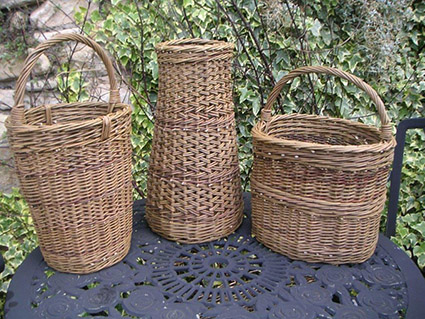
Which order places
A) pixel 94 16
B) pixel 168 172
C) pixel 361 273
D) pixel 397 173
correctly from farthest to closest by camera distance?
A: pixel 94 16 < pixel 397 173 < pixel 168 172 < pixel 361 273

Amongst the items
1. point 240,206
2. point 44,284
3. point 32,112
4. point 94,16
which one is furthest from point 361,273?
point 94,16

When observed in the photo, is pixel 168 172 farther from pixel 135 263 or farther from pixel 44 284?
pixel 44 284

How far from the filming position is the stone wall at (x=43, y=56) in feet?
5.67

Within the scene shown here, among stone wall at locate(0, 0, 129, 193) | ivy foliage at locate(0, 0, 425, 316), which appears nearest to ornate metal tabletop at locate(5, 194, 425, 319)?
ivy foliage at locate(0, 0, 425, 316)

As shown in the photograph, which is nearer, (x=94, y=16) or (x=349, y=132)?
(x=349, y=132)

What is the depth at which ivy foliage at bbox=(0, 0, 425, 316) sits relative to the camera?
1661 millimetres

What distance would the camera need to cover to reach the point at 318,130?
1172mm

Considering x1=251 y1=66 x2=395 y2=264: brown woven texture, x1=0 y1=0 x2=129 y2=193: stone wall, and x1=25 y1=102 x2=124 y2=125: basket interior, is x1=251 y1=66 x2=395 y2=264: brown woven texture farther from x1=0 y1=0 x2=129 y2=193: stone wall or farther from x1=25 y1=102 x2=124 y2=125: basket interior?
x1=0 y1=0 x2=129 y2=193: stone wall

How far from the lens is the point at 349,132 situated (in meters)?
1.13

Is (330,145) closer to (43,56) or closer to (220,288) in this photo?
(220,288)

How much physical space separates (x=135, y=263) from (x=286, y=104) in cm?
104

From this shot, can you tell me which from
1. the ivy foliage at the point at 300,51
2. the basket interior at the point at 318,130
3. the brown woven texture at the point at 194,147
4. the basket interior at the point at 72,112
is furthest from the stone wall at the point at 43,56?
the basket interior at the point at 318,130

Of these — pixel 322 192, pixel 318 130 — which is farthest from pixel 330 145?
pixel 318 130

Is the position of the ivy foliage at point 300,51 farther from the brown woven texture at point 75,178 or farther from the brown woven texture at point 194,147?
the brown woven texture at point 75,178
